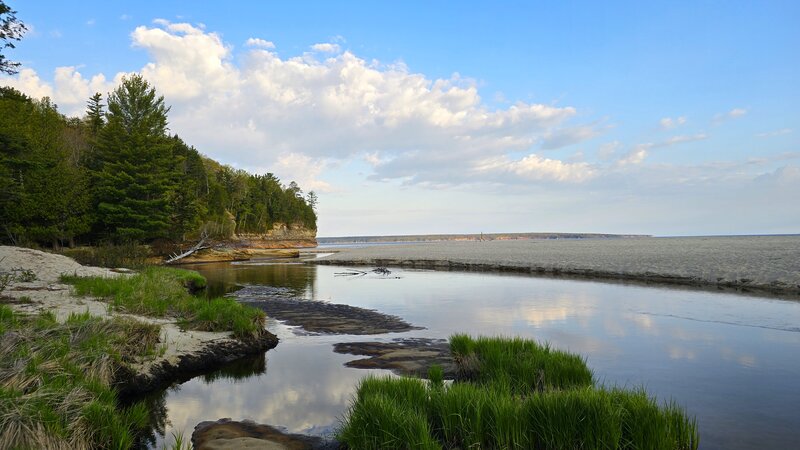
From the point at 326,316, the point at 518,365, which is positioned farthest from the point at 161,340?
the point at 518,365

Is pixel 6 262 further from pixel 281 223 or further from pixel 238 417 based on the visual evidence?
pixel 281 223

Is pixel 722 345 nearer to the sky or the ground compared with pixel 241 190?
nearer to the ground

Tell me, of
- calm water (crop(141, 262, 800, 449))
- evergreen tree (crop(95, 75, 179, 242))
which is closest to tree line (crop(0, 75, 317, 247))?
evergreen tree (crop(95, 75, 179, 242))

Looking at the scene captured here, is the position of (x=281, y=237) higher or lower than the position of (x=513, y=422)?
higher

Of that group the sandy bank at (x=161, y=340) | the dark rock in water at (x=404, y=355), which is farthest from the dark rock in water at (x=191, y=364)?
the dark rock in water at (x=404, y=355)

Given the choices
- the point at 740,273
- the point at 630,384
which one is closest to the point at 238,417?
the point at 630,384

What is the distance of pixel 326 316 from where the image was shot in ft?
66.5

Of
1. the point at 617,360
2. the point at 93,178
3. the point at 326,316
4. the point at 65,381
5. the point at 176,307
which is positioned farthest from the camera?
the point at 93,178

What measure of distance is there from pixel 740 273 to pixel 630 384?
29.5 meters

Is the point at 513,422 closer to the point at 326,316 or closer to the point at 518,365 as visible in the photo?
the point at 518,365

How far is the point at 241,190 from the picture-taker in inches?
4658

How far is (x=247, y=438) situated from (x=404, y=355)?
6.06m

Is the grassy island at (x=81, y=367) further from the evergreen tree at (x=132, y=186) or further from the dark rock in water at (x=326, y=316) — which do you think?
the evergreen tree at (x=132, y=186)

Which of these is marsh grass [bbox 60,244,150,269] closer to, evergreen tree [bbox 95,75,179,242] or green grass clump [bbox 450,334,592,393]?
evergreen tree [bbox 95,75,179,242]
